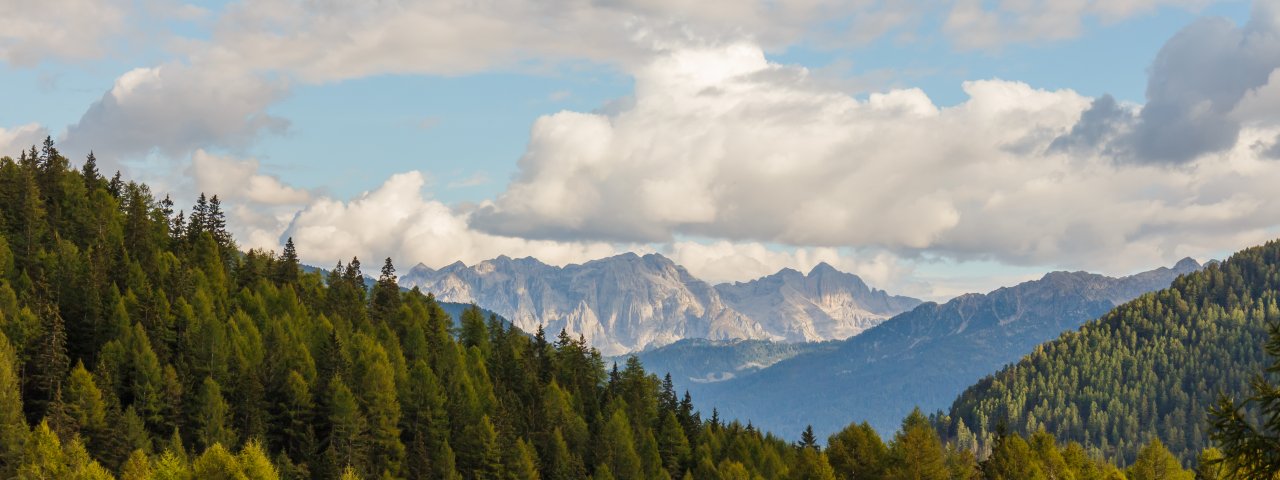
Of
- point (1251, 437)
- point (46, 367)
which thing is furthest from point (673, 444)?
point (1251, 437)

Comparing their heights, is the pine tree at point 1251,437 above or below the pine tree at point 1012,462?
above

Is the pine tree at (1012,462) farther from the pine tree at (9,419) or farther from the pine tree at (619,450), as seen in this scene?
the pine tree at (9,419)

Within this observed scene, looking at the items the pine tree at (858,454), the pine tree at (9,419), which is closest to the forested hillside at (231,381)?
the pine tree at (9,419)

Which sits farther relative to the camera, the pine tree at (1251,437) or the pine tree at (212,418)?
the pine tree at (212,418)

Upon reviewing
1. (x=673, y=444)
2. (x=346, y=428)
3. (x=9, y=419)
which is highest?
(x=9, y=419)

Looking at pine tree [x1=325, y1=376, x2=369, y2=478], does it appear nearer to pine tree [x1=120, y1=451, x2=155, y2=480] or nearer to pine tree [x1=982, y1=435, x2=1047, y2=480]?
pine tree [x1=120, y1=451, x2=155, y2=480]

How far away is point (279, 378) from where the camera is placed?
144 meters

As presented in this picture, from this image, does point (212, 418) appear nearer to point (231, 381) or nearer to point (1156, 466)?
point (231, 381)

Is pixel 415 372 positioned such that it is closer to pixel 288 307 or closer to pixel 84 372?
pixel 288 307

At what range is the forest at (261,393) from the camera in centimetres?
11925

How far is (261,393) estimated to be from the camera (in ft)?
452

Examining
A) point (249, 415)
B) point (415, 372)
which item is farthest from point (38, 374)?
point (415, 372)

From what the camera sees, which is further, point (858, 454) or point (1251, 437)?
point (858, 454)

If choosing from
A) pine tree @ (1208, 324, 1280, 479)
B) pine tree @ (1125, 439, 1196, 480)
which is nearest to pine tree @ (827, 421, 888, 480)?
pine tree @ (1125, 439, 1196, 480)
